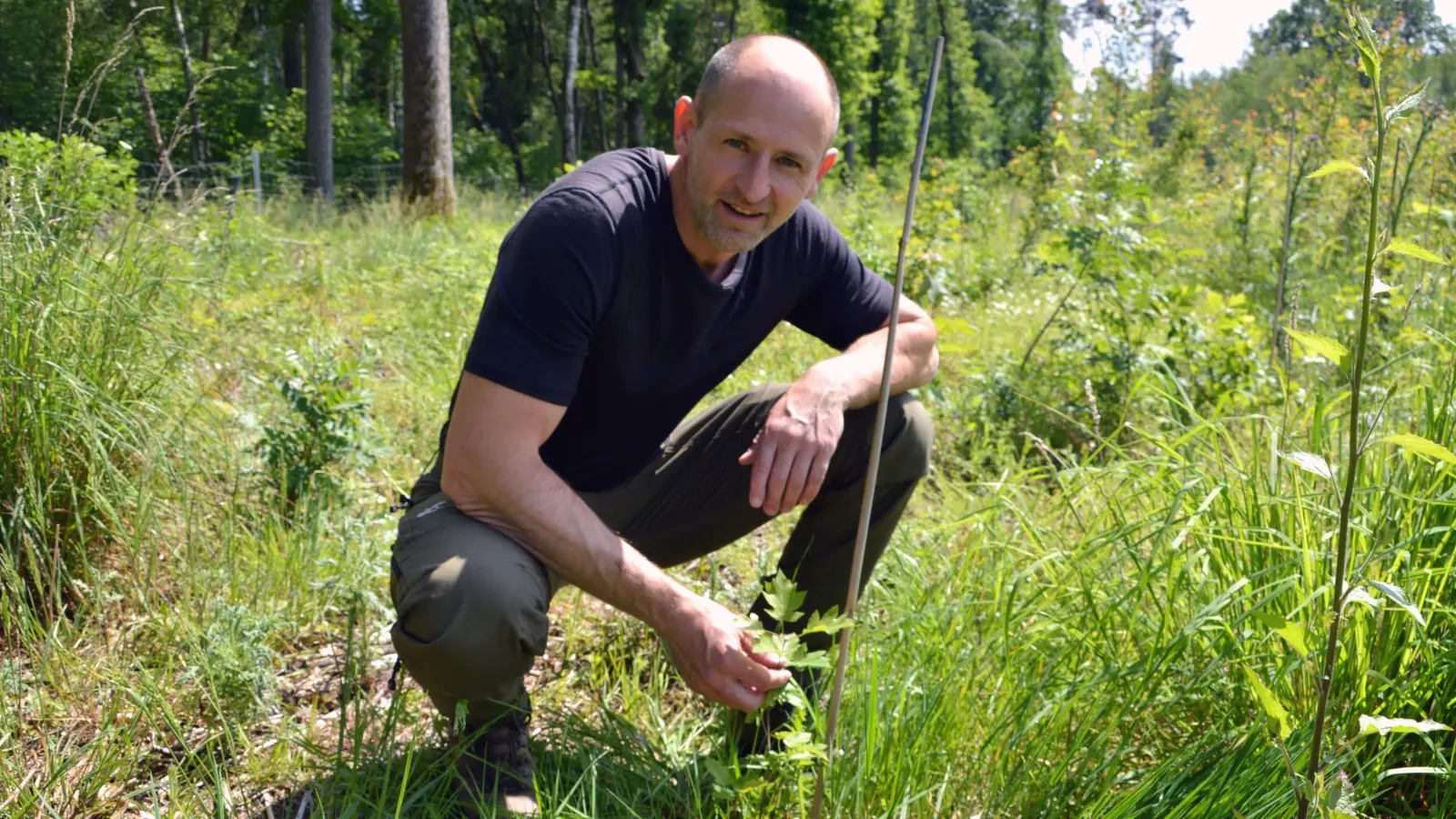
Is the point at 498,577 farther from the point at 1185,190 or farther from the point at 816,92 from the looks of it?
Result: the point at 1185,190

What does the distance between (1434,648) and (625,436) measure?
1491mm

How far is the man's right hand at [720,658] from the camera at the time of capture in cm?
151

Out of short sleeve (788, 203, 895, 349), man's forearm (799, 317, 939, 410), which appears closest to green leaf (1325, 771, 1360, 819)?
man's forearm (799, 317, 939, 410)

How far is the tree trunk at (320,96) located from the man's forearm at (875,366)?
12.8 metres

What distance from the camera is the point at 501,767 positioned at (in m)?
1.81

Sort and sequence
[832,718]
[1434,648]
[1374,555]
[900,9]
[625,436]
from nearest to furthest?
1. [1374,555]
2. [832,718]
3. [1434,648]
4. [625,436]
5. [900,9]

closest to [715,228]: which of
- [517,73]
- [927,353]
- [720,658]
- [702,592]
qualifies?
[927,353]

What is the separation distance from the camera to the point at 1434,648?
167cm

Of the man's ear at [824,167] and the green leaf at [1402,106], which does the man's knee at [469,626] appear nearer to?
the man's ear at [824,167]

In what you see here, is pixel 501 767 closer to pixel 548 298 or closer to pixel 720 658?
pixel 720 658

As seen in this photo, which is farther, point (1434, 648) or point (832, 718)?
point (1434, 648)

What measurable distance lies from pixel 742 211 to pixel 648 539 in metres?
0.76

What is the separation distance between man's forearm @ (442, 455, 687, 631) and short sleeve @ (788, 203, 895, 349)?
2.80 feet

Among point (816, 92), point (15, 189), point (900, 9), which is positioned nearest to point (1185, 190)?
point (816, 92)
